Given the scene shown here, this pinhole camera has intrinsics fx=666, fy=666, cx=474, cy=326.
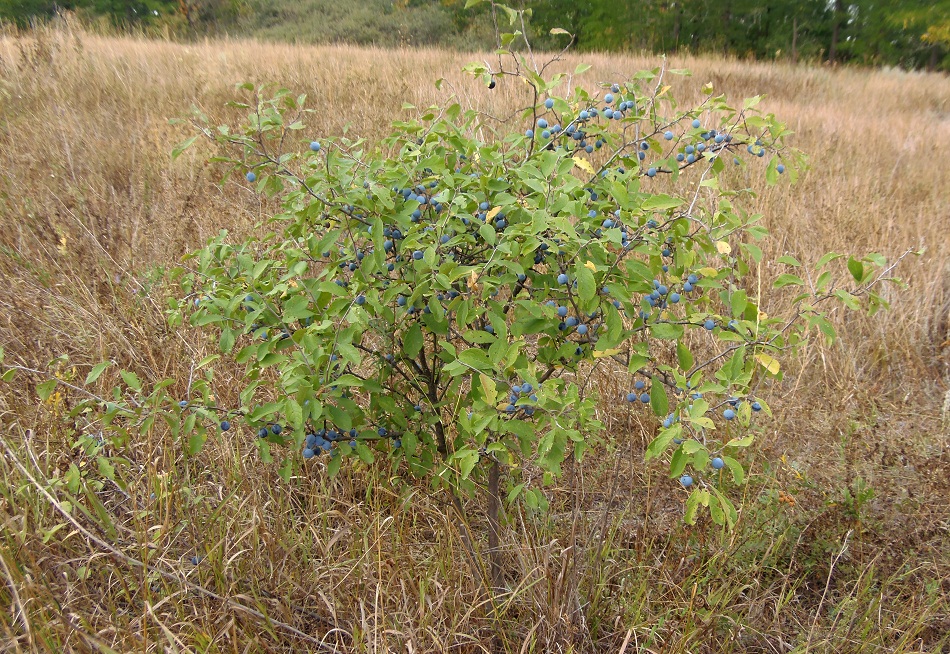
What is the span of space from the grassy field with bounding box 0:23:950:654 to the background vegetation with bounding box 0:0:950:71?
16745mm

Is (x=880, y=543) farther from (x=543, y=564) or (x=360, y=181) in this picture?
(x=360, y=181)

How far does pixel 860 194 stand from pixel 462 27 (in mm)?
17663

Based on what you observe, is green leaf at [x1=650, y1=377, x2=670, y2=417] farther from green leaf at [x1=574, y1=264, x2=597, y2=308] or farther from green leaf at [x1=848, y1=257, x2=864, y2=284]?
green leaf at [x1=848, y1=257, x2=864, y2=284]

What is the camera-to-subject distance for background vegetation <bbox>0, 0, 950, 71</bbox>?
19312mm

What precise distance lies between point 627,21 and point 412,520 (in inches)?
860

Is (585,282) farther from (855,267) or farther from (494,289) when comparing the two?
(855,267)

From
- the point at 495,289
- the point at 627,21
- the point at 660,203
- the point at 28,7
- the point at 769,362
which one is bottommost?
the point at 769,362

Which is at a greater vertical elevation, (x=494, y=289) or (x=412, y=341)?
(x=494, y=289)

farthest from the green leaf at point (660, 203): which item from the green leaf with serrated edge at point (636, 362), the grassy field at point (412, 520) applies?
the grassy field at point (412, 520)

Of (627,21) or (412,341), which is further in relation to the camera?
(627,21)

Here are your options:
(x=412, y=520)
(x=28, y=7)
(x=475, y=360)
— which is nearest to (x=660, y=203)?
(x=475, y=360)

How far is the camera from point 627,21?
68.5 ft

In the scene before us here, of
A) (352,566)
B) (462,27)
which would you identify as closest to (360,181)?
(352,566)

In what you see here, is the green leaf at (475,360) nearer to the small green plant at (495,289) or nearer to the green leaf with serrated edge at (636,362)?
the small green plant at (495,289)
